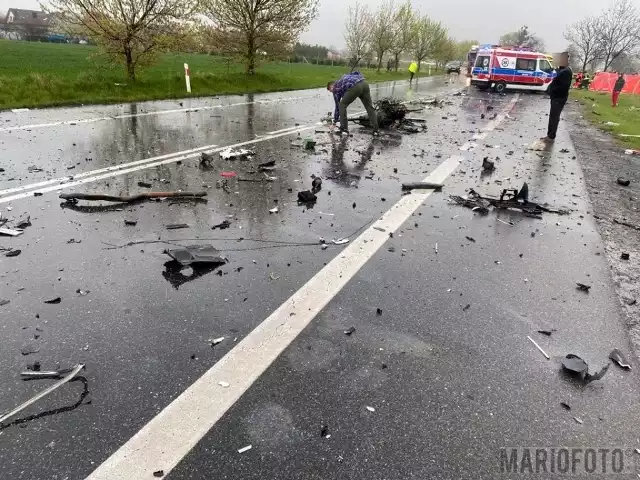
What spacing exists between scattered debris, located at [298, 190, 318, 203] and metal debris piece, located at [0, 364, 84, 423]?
3.51 m

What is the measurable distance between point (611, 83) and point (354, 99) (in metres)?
34.1

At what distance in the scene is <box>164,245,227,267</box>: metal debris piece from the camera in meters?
3.74

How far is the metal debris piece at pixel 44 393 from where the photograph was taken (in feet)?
6.97

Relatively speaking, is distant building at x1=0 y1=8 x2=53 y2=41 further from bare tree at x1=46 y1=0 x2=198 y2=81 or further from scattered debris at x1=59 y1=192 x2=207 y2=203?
scattered debris at x1=59 y1=192 x2=207 y2=203

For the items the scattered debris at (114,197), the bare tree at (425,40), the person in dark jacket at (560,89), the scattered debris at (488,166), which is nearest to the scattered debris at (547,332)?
the scattered debris at (114,197)

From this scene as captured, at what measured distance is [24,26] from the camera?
301 feet

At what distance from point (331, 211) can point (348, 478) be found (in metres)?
3.62

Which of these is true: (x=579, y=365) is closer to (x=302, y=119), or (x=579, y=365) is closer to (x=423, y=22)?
(x=302, y=119)

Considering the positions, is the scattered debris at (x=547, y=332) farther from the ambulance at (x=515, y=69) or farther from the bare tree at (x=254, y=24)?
the ambulance at (x=515, y=69)

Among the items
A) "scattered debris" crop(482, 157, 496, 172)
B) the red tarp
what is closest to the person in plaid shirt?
"scattered debris" crop(482, 157, 496, 172)

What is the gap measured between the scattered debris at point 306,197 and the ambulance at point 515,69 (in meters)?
28.2

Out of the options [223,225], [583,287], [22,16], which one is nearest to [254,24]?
→ [223,225]

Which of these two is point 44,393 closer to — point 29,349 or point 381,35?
point 29,349

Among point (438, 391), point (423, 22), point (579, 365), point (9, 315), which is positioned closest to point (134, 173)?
point (9, 315)
